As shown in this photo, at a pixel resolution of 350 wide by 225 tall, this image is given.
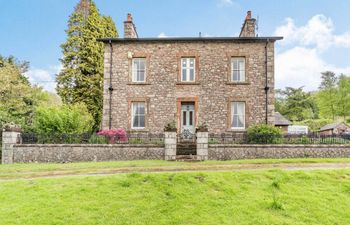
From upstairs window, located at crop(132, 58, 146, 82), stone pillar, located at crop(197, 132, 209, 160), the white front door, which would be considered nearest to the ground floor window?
upstairs window, located at crop(132, 58, 146, 82)

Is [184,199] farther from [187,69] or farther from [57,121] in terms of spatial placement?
[187,69]

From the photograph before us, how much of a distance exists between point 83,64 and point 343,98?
5032 centimetres

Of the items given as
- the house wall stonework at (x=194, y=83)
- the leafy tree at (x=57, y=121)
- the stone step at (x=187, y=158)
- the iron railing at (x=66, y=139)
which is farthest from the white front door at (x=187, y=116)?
the leafy tree at (x=57, y=121)

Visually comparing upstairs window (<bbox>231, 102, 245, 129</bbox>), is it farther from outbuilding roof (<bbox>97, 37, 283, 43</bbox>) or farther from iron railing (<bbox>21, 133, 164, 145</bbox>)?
iron railing (<bbox>21, 133, 164, 145</bbox>)

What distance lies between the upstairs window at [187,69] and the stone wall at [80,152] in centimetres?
678

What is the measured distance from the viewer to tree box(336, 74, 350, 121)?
54778 mm

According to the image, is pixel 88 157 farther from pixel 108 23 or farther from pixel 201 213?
pixel 108 23

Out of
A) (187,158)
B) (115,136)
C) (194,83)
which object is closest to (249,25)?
(194,83)

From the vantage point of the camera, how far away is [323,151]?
1516 cm

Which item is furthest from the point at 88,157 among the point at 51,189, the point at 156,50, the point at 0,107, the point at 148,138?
the point at 0,107

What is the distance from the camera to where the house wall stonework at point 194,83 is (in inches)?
776

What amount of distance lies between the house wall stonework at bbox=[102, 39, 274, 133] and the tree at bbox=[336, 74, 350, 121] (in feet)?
144

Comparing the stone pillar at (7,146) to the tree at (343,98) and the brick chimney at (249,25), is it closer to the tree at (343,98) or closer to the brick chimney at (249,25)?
the brick chimney at (249,25)

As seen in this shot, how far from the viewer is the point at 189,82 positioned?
784 inches
